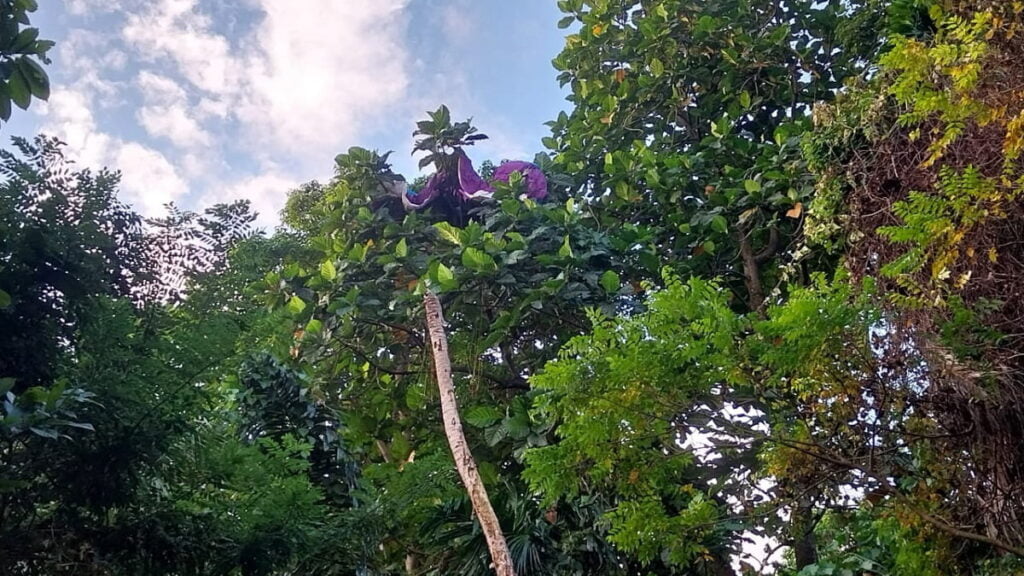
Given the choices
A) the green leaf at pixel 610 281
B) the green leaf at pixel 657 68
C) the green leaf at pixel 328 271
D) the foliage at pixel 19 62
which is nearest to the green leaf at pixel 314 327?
the green leaf at pixel 328 271

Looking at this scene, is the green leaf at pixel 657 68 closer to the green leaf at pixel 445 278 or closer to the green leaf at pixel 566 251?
the green leaf at pixel 566 251

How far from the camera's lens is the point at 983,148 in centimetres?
270

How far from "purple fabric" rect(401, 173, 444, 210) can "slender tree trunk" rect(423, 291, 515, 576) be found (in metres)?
1.12

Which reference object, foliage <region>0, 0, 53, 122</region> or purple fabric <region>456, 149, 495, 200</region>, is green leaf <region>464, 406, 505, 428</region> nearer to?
purple fabric <region>456, 149, 495, 200</region>

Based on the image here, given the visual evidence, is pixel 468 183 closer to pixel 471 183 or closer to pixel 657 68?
pixel 471 183

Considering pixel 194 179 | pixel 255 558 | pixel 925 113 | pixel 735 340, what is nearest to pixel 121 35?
pixel 194 179

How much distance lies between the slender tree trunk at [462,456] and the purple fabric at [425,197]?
1122mm

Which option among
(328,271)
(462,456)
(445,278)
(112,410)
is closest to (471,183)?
(328,271)

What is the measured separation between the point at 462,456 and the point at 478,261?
1.05 meters

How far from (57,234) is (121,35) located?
8.98ft

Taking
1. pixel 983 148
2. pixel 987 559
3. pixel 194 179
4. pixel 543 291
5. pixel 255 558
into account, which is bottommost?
pixel 987 559

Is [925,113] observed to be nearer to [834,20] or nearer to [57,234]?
[834,20]

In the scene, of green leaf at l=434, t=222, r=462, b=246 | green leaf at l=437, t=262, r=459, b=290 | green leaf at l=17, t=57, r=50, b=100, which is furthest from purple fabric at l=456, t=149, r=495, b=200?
green leaf at l=17, t=57, r=50, b=100

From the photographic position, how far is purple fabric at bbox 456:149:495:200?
16.0 feet
